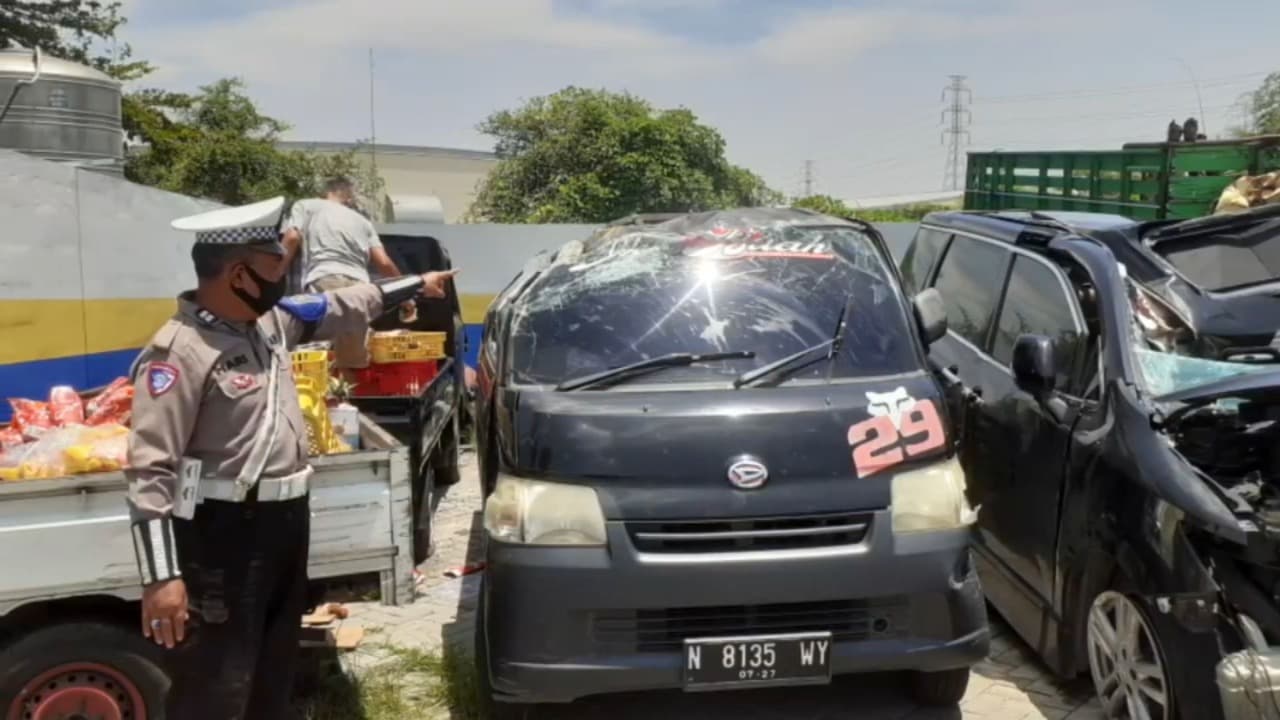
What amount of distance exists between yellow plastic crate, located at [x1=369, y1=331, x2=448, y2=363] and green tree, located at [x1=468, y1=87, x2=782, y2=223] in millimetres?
11694

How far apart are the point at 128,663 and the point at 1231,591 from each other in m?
3.42

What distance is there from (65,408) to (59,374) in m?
3.00

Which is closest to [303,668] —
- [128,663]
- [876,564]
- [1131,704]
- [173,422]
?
[128,663]

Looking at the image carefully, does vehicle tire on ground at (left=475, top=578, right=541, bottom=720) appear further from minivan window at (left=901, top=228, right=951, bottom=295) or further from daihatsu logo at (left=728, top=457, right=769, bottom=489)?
minivan window at (left=901, top=228, right=951, bottom=295)

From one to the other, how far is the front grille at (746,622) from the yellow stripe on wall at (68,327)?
16.3ft

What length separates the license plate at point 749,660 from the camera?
3420 mm

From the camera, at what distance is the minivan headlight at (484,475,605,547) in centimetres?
347

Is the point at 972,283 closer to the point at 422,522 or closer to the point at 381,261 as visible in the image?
the point at 422,522

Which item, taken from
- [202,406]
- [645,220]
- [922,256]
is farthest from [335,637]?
[922,256]

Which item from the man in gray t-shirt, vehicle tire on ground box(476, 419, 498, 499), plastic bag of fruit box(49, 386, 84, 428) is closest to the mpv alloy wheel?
vehicle tire on ground box(476, 419, 498, 499)

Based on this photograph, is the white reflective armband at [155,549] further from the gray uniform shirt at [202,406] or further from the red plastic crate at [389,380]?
the red plastic crate at [389,380]

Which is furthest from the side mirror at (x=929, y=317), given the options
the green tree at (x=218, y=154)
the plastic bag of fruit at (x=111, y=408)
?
the green tree at (x=218, y=154)

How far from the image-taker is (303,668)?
429 centimetres

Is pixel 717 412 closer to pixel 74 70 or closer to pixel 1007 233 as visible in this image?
→ pixel 1007 233
